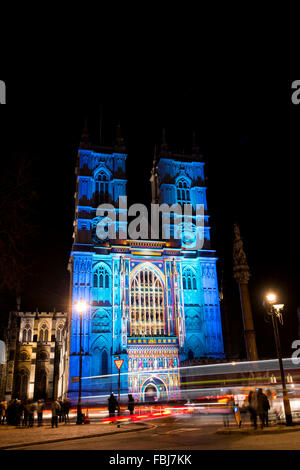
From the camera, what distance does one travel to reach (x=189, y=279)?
2008 inches

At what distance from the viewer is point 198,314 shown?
49344 mm

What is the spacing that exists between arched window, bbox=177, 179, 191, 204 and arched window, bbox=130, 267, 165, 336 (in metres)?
11.9

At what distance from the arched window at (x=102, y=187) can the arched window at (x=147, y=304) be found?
36.6ft

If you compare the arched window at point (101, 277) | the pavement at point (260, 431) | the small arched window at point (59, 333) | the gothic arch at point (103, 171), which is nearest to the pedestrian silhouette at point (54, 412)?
the pavement at point (260, 431)

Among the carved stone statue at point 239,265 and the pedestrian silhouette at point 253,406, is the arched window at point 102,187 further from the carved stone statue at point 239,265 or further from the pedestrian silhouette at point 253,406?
the pedestrian silhouette at point 253,406

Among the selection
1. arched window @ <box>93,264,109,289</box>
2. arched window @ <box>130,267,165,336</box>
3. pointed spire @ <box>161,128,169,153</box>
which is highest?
pointed spire @ <box>161,128,169,153</box>

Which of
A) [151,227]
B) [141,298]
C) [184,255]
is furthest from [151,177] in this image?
[141,298]

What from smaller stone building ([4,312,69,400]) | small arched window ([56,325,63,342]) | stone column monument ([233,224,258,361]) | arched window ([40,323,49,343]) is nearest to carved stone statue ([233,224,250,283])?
stone column monument ([233,224,258,361])

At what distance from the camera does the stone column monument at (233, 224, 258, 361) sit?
103 feet

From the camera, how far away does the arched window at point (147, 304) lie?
4641 centimetres

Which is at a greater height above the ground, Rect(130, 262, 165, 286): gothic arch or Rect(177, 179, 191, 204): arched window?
Rect(177, 179, 191, 204): arched window

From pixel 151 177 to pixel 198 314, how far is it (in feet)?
76.3

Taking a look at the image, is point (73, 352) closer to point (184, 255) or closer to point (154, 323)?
point (154, 323)

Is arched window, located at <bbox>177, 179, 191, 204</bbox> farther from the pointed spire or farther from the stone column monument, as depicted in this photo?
the stone column monument
